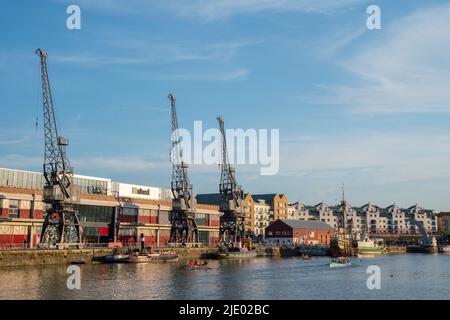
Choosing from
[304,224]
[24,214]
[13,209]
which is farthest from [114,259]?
[304,224]

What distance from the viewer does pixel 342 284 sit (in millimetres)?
68062

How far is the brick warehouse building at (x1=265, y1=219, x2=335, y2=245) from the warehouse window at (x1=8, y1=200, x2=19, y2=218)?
308 feet

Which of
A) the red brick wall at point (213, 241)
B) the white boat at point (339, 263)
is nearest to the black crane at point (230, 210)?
the red brick wall at point (213, 241)

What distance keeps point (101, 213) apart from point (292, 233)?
240ft

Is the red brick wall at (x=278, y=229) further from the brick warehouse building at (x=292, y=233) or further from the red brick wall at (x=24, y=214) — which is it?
the red brick wall at (x=24, y=214)

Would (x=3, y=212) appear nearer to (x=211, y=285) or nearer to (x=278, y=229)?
(x=211, y=285)

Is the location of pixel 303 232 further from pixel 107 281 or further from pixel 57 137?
pixel 107 281

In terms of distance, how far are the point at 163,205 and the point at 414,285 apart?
85.3 metres

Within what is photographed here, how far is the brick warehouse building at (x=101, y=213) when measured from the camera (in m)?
103

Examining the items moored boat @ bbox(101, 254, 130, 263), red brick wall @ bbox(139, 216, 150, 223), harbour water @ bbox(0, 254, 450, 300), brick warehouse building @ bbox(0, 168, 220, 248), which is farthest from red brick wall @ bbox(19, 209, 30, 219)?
red brick wall @ bbox(139, 216, 150, 223)

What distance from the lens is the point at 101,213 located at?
124 m

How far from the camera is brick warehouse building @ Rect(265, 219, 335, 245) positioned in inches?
6914

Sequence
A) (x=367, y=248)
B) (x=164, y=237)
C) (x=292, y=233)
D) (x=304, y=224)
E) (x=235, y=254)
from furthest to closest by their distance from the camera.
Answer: (x=304, y=224), (x=292, y=233), (x=367, y=248), (x=164, y=237), (x=235, y=254)
